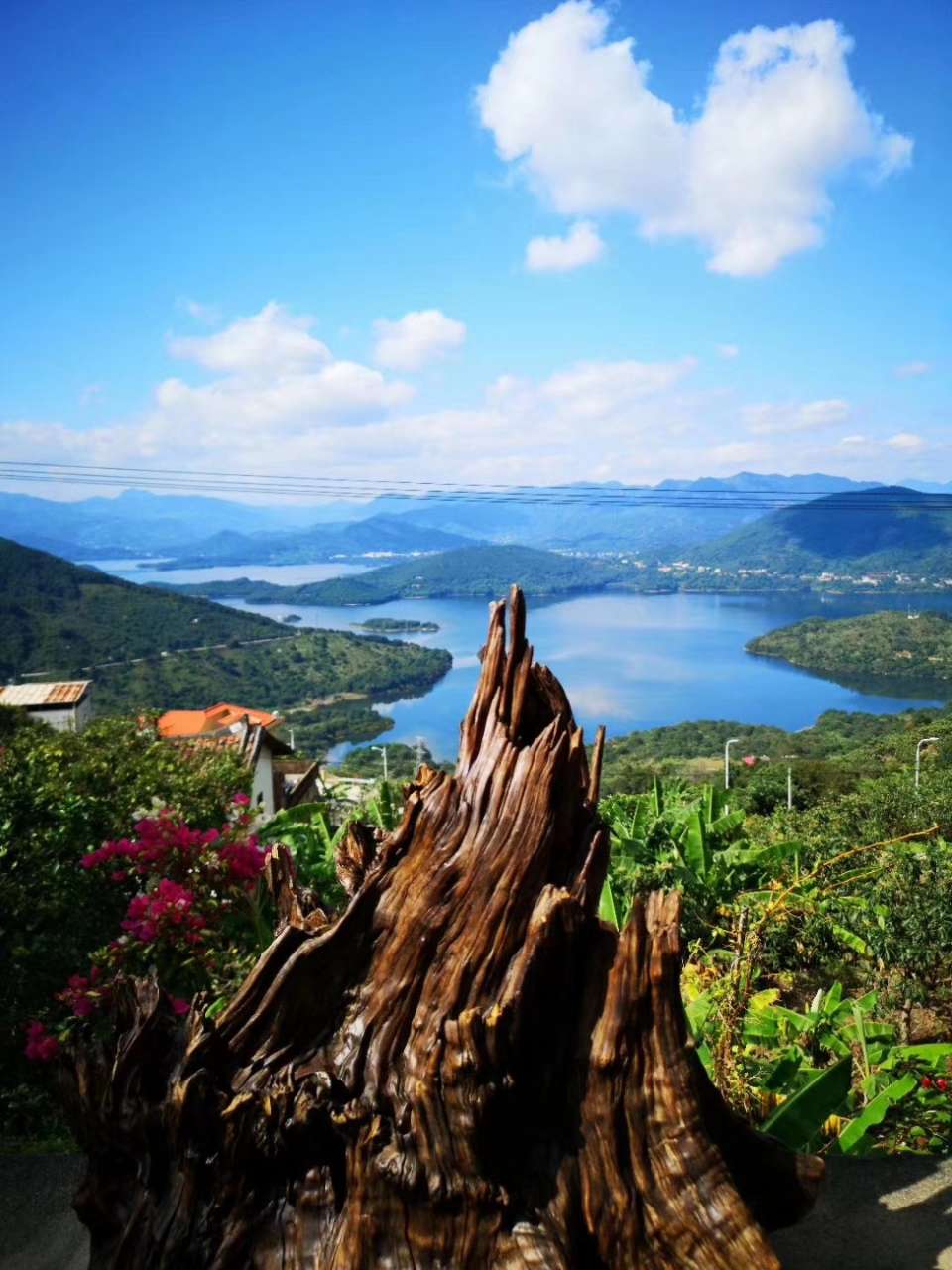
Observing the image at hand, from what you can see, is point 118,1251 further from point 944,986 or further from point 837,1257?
point 944,986

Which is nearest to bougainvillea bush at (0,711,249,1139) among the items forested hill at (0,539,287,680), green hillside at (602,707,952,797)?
green hillside at (602,707,952,797)

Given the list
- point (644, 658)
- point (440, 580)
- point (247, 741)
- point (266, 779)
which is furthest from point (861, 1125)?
point (440, 580)

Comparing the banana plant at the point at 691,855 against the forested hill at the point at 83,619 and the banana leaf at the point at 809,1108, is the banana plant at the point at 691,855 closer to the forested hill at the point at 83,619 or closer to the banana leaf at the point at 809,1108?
the banana leaf at the point at 809,1108

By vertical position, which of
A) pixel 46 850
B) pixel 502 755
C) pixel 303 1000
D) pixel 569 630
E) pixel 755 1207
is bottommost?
pixel 569 630

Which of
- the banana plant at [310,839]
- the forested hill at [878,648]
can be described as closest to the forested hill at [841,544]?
the forested hill at [878,648]

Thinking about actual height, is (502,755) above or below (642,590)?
above

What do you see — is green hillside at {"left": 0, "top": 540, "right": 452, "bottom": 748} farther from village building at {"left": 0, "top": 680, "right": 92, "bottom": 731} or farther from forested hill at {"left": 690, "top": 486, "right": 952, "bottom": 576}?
forested hill at {"left": 690, "top": 486, "right": 952, "bottom": 576}

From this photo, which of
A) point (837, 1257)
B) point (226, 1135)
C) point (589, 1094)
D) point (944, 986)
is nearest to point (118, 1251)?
point (226, 1135)
